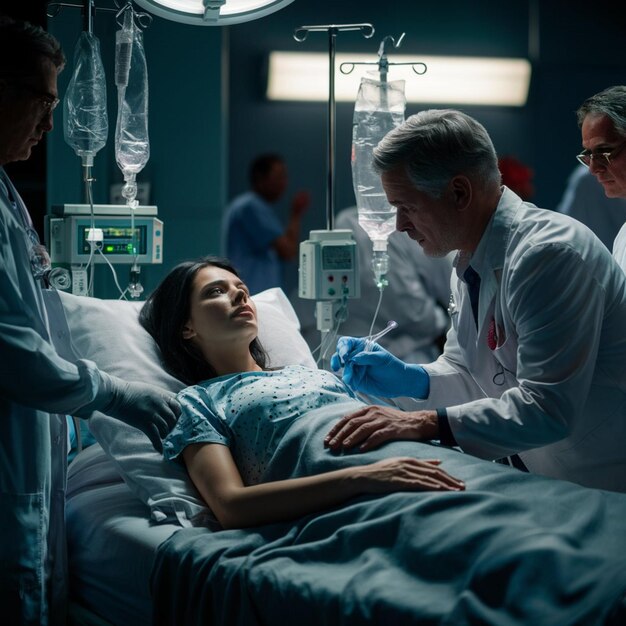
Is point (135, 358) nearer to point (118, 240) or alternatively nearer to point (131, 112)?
point (118, 240)

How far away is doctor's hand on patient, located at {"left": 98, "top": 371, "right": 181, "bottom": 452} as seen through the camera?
83.5 inches

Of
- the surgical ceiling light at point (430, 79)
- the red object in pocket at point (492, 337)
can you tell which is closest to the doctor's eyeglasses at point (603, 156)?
the red object in pocket at point (492, 337)

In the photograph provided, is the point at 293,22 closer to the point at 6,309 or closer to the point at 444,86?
the point at 444,86

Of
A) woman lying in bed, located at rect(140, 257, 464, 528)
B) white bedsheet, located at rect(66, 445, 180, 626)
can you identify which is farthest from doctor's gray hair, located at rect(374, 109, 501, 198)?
white bedsheet, located at rect(66, 445, 180, 626)

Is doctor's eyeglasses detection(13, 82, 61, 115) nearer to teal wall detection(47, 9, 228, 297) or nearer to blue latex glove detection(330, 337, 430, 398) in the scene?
blue latex glove detection(330, 337, 430, 398)

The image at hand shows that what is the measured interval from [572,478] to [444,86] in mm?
5240

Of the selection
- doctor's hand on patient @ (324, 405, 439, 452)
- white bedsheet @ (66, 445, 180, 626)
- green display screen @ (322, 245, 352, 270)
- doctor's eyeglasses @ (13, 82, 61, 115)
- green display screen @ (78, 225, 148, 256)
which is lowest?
white bedsheet @ (66, 445, 180, 626)

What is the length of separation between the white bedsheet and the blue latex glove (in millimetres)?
701

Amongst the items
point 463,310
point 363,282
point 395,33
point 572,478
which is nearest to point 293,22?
point 395,33

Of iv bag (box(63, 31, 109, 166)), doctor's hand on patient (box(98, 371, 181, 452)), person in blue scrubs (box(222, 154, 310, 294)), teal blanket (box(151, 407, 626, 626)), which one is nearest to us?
teal blanket (box(151, 407, 626, 626))

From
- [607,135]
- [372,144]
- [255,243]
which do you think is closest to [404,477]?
[607,135]

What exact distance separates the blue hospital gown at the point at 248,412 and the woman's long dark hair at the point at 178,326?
18 centimetres

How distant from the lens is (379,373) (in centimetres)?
253

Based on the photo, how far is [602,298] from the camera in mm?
2045
